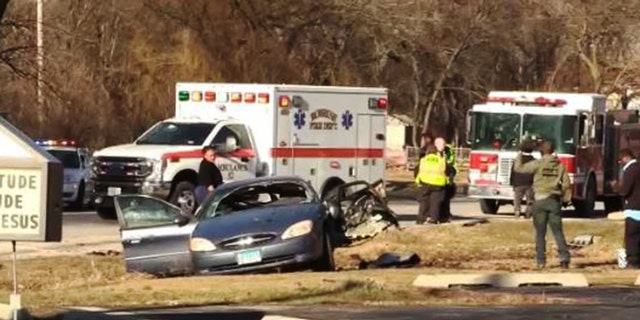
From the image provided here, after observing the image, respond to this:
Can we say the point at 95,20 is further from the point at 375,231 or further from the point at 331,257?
the point at 331,257

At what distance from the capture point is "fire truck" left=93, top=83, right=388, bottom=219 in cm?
2841

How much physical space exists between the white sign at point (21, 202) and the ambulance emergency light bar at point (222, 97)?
18534mm

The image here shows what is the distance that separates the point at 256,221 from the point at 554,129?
1699 cm

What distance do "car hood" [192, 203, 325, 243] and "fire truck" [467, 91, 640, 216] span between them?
51.0ft

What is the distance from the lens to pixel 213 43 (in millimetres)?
42062

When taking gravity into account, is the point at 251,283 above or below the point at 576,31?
below

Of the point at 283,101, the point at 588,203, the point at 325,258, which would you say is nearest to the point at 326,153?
the point at 283,101

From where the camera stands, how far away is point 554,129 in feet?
110

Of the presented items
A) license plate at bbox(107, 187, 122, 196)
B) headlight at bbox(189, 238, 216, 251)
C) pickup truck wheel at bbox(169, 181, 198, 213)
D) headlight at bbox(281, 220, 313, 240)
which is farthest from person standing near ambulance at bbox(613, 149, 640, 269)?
license plate at bbox(107, 187, 122, 196)

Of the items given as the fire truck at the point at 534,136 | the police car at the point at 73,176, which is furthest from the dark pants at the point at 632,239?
the police car at the point at 73,176

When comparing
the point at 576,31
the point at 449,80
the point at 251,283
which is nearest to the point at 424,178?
the point at 251,283

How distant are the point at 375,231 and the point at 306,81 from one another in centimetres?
2241

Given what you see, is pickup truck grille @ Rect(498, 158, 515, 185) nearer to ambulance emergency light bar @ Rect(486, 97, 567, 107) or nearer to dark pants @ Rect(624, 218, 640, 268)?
ambulance emergency light bar @ Rect(486, 97, 567, 107)

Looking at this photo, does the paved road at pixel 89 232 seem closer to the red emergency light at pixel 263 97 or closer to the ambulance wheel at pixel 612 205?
the ambulance wheel at pixel 612 205
